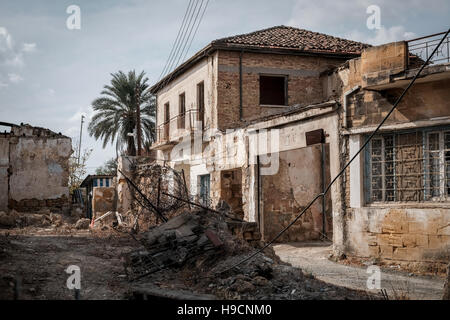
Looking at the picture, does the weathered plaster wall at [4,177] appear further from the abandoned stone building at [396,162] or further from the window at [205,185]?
the abandoned stone building at [396,162]

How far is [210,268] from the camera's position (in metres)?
7.33

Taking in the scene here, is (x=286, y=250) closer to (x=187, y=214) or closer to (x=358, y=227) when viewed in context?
(x=358, y=227)

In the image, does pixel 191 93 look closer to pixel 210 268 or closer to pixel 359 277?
pixel 359 277

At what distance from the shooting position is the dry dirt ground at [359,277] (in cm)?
698

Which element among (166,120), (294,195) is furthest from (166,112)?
(294,195)

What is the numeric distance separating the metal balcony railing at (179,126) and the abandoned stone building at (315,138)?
2.6 inches

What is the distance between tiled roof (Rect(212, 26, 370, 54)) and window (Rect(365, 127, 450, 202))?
8646 millimetres

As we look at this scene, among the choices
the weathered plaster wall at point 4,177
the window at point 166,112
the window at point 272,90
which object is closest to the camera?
the weathered plaster wall at point 4,177

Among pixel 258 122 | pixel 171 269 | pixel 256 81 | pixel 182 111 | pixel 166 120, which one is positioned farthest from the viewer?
pixel 166 120

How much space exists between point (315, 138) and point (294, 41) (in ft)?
27.0

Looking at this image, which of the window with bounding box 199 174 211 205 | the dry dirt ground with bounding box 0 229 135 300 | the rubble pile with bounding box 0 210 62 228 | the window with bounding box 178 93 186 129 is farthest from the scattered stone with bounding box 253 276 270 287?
the window with bounding box 178 93 186 129

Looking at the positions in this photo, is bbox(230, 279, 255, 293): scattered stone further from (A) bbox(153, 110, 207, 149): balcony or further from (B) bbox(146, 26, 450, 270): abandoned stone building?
(A) bbox(153, 110, 207, 149): balcony

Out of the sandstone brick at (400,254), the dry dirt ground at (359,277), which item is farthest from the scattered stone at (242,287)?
the sandstone brick at (400,254)

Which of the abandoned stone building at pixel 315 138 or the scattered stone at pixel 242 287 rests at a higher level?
the abandoned stone building at pixel 315 138
